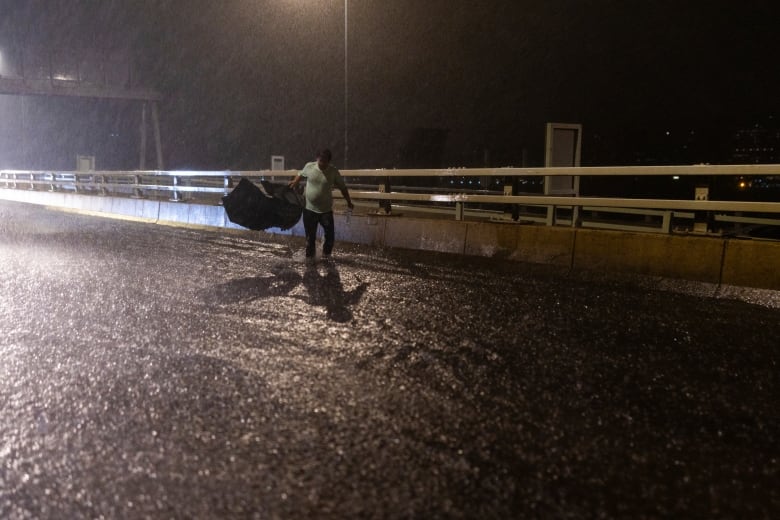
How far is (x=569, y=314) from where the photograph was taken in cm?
619

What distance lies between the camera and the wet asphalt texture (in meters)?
2.72

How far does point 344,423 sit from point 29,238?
39.1 ft

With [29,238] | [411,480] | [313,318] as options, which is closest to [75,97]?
[29,238]

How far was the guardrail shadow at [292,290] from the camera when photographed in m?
6.57

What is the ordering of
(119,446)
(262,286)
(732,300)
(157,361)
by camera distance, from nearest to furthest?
(119,446)
(157,361)
(732,300)
(262,286)

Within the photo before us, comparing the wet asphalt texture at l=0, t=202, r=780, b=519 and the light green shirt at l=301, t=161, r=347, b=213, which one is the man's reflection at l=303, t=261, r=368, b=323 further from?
the light green shirt at l=301, t=161, r=347, b=213

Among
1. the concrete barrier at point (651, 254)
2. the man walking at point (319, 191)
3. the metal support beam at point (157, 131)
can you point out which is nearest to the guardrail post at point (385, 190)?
the man walking at point (319, 191)

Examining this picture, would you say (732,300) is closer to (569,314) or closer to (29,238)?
(569,314)

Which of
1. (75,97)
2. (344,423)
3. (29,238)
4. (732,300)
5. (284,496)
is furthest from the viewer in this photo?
(75,97)

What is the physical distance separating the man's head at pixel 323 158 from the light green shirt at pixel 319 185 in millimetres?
72

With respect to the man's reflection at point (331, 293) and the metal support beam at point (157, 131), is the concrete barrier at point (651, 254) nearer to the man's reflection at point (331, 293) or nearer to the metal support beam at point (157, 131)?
the man's reflection at point (331, 293)

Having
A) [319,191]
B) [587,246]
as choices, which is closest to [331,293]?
[319,191]

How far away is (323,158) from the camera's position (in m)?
9.72

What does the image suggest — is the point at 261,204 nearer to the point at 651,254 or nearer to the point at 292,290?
the point at 292,290
